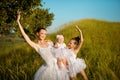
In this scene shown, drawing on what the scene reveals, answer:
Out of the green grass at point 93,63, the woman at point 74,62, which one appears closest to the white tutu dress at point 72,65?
the woman at point 74,62

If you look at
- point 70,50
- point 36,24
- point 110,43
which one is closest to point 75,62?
point 70,50

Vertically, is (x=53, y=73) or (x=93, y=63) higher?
(x=53, y=73)

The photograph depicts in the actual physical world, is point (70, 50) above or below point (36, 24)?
below

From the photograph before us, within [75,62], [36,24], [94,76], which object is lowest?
[94,76]

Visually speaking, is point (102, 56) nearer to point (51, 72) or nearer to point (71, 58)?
point (71, 58)

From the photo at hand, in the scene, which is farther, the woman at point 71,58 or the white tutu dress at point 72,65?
the white tutu dress at point 72,65

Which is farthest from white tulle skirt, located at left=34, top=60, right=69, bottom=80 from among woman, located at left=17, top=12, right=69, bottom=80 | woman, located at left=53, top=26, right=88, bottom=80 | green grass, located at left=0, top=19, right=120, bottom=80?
green grass, located at left=0, top=19, right=120, bottom=80

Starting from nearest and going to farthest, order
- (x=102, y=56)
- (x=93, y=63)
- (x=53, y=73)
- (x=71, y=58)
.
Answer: (x=53, y=73) → (x=71, y=58) → (x=93, y=63) → (x=102, y=56)

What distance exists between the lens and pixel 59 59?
6020 millimetres

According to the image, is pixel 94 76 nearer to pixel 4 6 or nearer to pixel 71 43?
pixel 71 43

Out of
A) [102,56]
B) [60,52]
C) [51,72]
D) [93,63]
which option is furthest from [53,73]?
[102,56]

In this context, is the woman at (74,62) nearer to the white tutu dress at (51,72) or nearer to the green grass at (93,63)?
the white tutu dress at (51,72)

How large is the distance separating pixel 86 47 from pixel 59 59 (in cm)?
418

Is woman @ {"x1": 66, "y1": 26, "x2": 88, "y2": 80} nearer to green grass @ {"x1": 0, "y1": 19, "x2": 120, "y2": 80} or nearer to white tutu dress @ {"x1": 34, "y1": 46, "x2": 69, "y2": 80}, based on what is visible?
white tutu dress @ {"x1": 34, "y1": 46, "x2": 69, "y2": 80}
